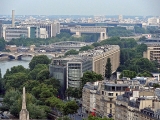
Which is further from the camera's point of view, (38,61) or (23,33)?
(23,33)

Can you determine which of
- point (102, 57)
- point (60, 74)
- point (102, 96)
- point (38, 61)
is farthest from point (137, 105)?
point (38, 61)

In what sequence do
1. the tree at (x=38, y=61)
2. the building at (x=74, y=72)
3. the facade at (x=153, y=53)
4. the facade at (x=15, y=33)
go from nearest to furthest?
the building at (x=74, y=72) → the tree at (x=38, y=61) → the facade at (x=153, y=53) → the facade at (x=15, y=33)

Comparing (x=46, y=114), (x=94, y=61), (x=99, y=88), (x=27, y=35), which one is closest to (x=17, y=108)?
(x=46, y=114)

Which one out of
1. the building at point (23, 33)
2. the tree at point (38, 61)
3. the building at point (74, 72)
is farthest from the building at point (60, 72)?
the building at point (23, 33)

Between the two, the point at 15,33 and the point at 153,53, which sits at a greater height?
the point at 153,53

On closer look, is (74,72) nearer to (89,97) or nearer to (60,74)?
(60,74)

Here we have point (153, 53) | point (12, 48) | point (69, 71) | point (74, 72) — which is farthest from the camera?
point (12, 48)

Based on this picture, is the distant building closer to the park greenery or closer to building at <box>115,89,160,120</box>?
the park greenery

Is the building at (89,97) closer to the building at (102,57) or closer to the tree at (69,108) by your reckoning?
the tree at (69,108)
